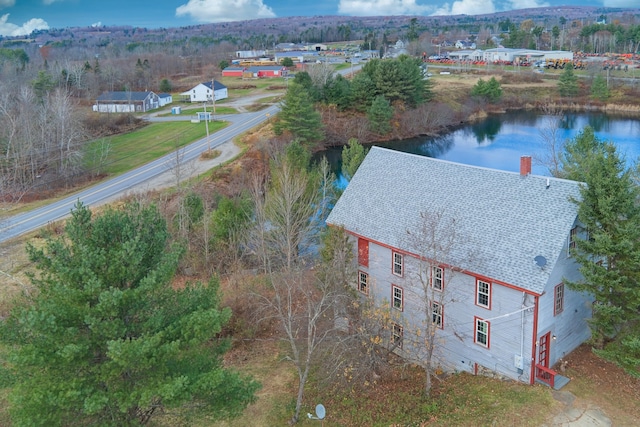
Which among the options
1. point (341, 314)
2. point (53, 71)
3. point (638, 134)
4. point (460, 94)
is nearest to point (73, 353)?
point (341, 314)

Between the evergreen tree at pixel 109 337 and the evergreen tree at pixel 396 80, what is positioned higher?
the evergreen tree at pixel 396 80

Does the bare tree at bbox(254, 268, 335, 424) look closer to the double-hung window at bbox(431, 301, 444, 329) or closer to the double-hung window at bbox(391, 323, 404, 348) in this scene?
the double-hung window at bbox(391, 323, 404, 348)

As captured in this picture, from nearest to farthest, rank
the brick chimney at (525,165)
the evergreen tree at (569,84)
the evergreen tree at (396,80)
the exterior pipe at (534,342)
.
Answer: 1. the exterior pipe at (534,342)
2. the brick chimney at (525,165)
3. the evergreen tree at (396,80)
4. the evergreen tree at (569,84)

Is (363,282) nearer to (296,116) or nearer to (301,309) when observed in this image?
(301,309)

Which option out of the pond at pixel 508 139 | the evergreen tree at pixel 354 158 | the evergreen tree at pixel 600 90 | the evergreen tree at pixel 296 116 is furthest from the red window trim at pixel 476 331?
the evergreen tree at pixel 600 90

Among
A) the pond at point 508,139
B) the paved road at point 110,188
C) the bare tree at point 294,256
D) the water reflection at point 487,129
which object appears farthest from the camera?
the water reflection at point 487,129

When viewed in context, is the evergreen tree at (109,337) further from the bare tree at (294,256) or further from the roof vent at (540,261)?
the roof vent at (540,261)

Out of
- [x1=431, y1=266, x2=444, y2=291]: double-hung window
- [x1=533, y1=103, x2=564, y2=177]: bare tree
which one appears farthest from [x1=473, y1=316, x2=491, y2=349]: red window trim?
[x1=533, y1=103, x2=564, y2=177]: bare tree
